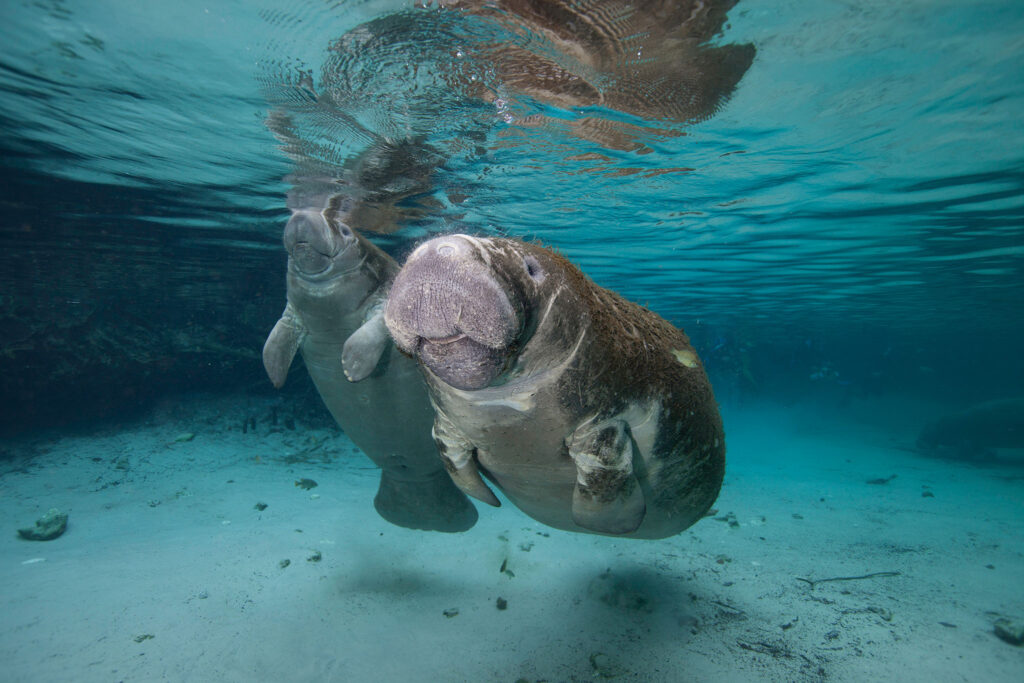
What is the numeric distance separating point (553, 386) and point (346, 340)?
10.2ft

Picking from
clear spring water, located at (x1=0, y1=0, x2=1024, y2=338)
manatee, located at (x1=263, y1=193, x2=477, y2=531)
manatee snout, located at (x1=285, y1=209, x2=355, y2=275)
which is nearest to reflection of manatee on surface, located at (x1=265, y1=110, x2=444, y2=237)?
clear spring water, located at (x1=0, y1=0, x2=1024, y2=338)

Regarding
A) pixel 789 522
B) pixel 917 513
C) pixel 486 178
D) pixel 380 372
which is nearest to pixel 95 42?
pixel 380 372

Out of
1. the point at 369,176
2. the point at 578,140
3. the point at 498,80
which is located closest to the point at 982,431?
the point at 578,140

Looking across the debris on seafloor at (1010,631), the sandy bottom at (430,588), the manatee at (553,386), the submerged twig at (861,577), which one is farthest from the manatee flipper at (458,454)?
the debris on seafloor at (1010,631)

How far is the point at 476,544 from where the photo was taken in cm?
735

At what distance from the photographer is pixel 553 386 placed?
2.41m

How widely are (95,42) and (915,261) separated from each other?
22.0 metres

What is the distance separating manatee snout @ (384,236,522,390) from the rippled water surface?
173 inches

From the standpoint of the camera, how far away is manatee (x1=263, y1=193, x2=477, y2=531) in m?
5.05

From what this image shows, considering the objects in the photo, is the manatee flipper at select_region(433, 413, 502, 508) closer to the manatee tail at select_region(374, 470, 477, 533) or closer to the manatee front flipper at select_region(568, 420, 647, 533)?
the manatee front flipper at select_region(568, 420, 647, 533)

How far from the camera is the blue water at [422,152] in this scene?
524 centimetres

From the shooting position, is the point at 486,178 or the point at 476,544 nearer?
the point at 476,544

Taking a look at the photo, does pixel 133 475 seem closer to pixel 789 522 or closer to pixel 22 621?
pixel 22 621

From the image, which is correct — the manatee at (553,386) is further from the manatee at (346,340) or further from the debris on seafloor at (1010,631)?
the debris on seafloor at (1010,631)
